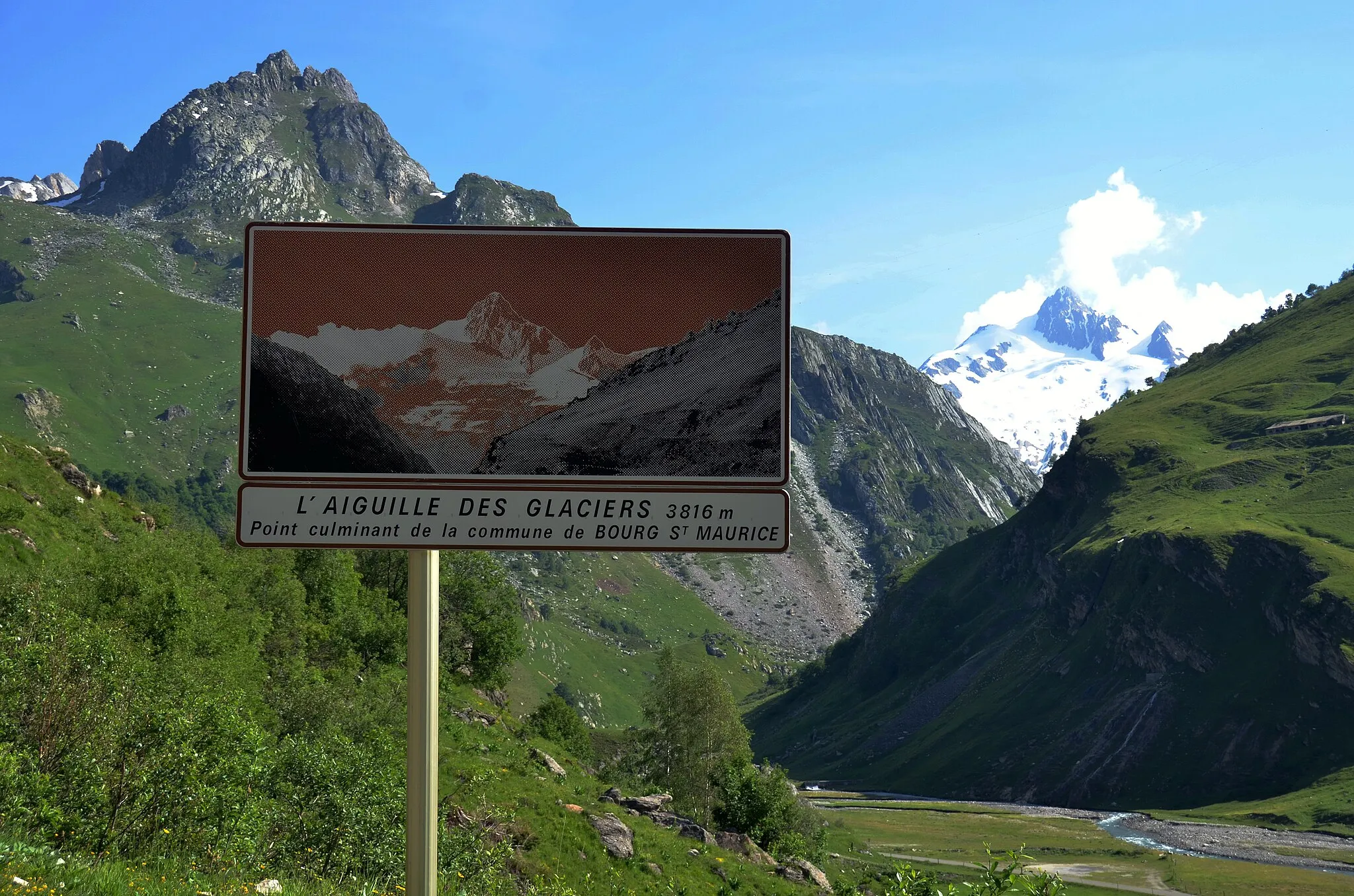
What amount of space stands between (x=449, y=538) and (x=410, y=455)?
92cm

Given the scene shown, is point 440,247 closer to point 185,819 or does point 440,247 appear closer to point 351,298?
point 351,298

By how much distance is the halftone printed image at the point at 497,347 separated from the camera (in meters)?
9.67

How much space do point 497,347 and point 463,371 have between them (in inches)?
16.1

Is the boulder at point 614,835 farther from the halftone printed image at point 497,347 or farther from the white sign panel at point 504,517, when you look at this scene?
the halftone printed image at point 497,347

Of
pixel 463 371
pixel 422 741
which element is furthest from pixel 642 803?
pixel 463 371

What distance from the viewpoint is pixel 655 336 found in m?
9.77

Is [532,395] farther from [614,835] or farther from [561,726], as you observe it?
[561,726]

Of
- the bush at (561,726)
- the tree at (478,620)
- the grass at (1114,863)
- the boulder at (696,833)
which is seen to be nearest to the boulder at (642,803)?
the boulder at (696,833)

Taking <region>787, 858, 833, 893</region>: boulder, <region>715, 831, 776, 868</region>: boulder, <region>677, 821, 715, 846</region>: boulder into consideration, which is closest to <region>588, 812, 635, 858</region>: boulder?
<region>677, 821, 715, 846</region>: boulder

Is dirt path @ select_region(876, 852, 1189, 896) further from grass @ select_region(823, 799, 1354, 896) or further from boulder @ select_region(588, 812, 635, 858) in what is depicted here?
boulder @ select_region(588, 812, 635, 858)

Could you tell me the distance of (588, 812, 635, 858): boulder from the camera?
170 ft

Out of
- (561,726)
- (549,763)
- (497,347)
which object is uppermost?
(497,347)

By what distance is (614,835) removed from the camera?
53.0 m

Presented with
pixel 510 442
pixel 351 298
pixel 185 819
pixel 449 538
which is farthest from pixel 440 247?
pixel 185 819
